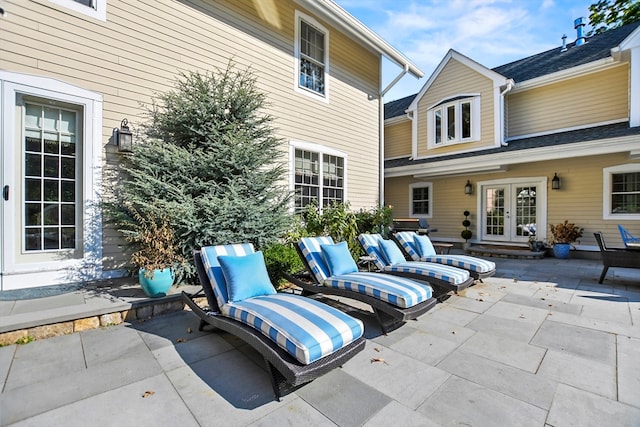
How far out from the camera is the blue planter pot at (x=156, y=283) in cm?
378

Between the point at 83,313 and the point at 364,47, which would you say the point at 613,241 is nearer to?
the point at 364,47

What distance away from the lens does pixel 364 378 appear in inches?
99.0

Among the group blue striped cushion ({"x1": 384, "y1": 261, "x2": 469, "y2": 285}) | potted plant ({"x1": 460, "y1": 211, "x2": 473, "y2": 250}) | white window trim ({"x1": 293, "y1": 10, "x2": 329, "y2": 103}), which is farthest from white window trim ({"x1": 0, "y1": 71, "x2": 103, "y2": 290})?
potted plant ({"x1": 460, "y1": 211, "x2": 473, "y2": 250})

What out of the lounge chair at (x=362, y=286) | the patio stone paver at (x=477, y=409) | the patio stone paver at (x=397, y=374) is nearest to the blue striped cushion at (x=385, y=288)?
the lounge chair at (x=362, y=286)

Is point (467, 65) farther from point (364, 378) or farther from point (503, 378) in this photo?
point (364, 378)

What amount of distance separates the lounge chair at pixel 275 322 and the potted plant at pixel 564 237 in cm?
936

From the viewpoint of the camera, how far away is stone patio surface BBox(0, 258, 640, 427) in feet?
6.70

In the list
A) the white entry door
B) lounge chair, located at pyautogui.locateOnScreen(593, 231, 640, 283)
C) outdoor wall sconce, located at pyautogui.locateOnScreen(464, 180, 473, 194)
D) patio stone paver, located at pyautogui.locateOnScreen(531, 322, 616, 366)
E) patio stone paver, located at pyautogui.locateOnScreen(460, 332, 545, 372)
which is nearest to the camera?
patio stone paver, located at pyautogui.locateOnScreen(460, 332, 545, 372)

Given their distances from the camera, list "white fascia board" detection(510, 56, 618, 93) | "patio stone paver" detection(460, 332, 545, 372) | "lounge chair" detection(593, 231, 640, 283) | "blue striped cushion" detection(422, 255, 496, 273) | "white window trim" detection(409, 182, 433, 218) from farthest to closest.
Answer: "white window trim" detection(409, 182, 433, 218) < "white fascia board" detection(510, 56, 618, 93) < "lounge chair" detection(593, 231, 640, 283) < "blue striped cushion" detection(422, 255, 496, 273) < "patio stone paver" detection(460, 332, 545, 372)

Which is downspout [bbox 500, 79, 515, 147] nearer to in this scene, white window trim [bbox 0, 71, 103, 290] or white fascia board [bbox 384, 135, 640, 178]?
white fascia board [bbox 384, 135, 640, 178]

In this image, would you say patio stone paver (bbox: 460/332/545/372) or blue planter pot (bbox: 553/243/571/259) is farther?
blue planter pot (bbox: 553/243/571/259)

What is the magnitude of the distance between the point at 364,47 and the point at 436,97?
450cm

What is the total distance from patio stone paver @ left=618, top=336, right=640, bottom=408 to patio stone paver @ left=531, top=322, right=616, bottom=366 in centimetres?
7

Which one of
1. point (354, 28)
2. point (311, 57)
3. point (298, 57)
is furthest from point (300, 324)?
point (354, 28)
